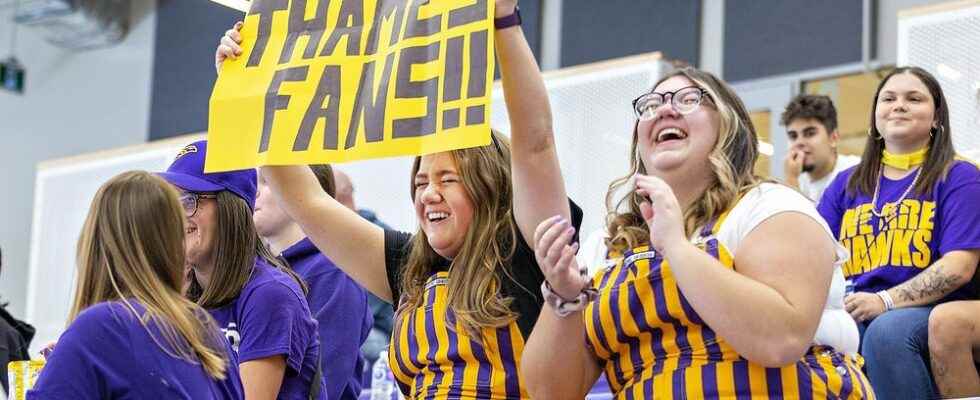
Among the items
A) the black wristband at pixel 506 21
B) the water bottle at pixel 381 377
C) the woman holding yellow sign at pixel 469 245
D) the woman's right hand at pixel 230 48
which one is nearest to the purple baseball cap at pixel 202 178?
the woman holding yellow sign at pixel 469 245

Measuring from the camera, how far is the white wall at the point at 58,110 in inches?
418

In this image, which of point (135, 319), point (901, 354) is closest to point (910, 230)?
point (901, 354)

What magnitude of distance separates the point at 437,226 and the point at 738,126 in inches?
22.8

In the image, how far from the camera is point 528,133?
7.03ft

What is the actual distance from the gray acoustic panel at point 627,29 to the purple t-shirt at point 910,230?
A: 431 cm

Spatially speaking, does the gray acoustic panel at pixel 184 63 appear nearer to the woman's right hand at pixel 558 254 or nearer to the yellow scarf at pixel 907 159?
the yellow scarf at pixel 907 159

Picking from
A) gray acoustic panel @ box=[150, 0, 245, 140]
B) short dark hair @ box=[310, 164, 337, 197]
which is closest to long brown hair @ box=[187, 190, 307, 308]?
short dark hair @ box=[310, 164, 337, 197]

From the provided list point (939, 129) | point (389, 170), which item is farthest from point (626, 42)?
point (939, 129)

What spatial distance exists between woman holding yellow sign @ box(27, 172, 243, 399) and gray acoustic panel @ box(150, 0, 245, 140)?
26.0 feet

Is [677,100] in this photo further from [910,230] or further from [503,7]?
[910,230]

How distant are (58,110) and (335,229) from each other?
9.09 metres

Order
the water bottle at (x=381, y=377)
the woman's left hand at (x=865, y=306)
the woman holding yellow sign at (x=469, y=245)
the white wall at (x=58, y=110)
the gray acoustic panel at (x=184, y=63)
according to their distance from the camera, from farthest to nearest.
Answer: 1. the white wall at (x=58, y=110)
2. the gray acoustic panel at (x=184, y=63)
3. the water bottle at (x=381, y=377)
4. the woman's left hand at (x=865, y=306)
5. the woman holding yellow sign at (x=469, y=245)

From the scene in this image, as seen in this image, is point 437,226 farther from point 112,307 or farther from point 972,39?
point 972,39

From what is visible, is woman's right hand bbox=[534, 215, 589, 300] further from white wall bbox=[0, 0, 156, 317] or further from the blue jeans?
white wall bbox=[0, 0, 156, 317]
